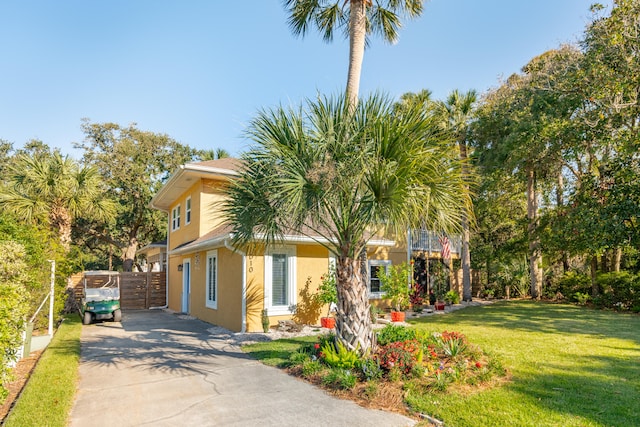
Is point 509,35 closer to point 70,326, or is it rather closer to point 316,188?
point 316,188

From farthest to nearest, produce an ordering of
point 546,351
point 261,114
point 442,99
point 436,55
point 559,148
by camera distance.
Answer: point 442,99 < point 559,148 < point 436,55 < point 546,351 < point 261,114

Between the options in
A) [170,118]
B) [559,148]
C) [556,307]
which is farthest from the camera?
[556,307]

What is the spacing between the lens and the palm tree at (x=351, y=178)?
6.26 meters

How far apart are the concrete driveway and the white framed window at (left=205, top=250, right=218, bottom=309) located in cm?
352

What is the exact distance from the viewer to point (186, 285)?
17156 mm

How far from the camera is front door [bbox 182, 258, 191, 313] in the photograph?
55.1 ft

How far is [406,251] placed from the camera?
632 inches

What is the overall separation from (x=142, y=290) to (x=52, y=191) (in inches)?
259

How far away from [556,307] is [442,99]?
434 inches

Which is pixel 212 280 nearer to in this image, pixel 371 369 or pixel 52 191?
pixel 52 191

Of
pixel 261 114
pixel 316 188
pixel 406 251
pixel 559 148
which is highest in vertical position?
pixel 559 148

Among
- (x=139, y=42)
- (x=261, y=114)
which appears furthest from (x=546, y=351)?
(x=139, y=42)

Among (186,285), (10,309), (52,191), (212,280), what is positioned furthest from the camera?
(186,285)

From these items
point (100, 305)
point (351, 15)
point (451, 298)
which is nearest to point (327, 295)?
point (351, 15)
